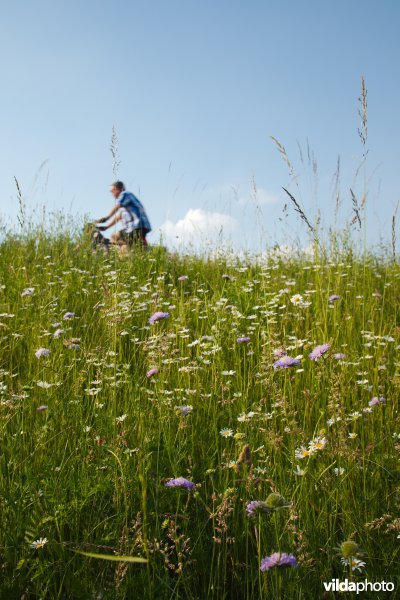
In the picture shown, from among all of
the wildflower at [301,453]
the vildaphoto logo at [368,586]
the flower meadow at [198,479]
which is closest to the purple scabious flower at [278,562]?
the flower meadow at [198,479]

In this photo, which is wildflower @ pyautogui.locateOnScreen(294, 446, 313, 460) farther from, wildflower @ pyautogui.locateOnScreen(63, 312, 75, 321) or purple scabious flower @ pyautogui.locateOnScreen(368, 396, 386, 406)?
wildflower @ pyautogui.locateOnScreen(63, 312, 75, 321)


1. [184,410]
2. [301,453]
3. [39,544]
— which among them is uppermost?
[184,410]

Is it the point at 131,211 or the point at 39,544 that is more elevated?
the point at 131,211

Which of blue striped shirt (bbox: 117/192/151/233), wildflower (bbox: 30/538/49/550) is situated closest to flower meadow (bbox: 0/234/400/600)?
wildflower (bbox: 30/538/49/550)

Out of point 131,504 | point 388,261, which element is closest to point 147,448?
point 131,504

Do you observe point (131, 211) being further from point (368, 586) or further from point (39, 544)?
point (368, 586)

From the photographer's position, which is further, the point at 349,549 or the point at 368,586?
the point at 368,586

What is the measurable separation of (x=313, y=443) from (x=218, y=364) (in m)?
1.15

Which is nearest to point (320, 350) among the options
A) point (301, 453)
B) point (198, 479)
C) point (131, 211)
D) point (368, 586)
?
point (301, 453)

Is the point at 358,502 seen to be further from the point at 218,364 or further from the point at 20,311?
the point at 20,311

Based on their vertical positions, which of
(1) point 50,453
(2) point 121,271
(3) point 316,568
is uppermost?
(2) point 121,271

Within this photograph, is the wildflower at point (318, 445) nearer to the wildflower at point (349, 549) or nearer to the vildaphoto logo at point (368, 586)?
the vildaphoto logo at point (368, 586)

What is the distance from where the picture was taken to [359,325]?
370 centimetres

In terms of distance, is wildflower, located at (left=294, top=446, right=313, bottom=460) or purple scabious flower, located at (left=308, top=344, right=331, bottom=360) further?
purple scabious flower, located at (left=308, top=344, right=331, bottom=360)
